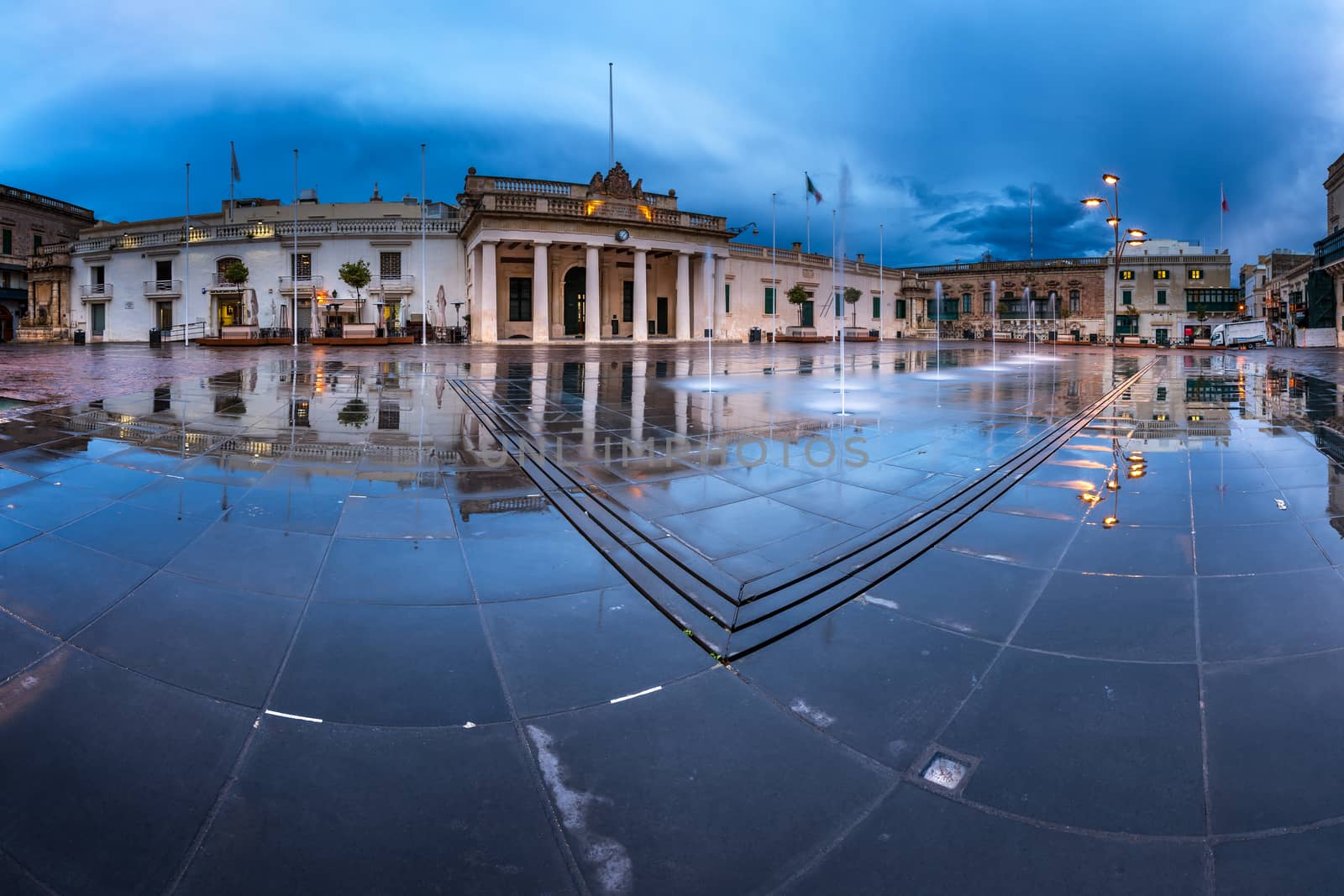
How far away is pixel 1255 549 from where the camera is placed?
12.2ft

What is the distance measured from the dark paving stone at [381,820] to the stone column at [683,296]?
4202 cm

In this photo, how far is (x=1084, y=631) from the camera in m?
2.78

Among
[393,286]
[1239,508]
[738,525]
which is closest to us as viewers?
[738,525]

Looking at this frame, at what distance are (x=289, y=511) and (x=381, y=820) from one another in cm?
307

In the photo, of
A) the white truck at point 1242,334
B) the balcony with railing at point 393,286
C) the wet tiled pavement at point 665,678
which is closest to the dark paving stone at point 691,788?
the wet tiled pavement at point 665,678

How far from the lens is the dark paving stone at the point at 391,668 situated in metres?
2.19

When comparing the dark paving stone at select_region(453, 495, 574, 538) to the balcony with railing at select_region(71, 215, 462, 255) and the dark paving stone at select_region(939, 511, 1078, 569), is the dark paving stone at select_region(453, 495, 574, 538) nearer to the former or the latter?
the dark paving stone at select_region(939, 511, 1078, 569)

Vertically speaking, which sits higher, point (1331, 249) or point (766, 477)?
point (1331, 249)

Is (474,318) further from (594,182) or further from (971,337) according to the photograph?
(971,337)

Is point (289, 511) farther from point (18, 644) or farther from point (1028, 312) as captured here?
point (1028, 312)

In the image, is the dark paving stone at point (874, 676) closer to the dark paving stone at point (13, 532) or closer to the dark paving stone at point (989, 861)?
the dark paving stone at point (989, 861)

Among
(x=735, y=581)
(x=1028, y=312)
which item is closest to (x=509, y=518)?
(x=735, y=581)

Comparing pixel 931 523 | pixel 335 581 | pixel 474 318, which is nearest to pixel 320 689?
pixel 335 581

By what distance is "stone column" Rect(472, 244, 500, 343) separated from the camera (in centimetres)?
3616
